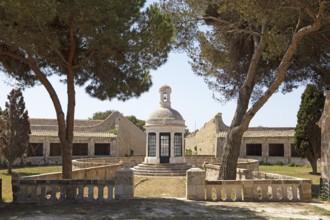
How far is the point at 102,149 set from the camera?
4266 centimetres

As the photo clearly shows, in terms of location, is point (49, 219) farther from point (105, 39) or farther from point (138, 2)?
point (138, 2)

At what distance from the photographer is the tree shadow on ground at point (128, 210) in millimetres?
9992

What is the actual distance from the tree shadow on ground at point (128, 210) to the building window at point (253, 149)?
3189cm

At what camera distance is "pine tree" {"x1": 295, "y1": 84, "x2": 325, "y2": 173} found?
3091cm

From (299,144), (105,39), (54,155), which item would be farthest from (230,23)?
(54,155)

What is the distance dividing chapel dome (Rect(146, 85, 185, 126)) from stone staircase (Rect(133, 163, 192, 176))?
3.18 metres

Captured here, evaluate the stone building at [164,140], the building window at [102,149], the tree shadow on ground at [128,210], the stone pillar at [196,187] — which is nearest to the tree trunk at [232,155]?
the stone pillar at [196,187]

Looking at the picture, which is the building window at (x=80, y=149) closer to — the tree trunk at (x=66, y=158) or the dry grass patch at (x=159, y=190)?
the dry grass patch at (x=159, y=190)

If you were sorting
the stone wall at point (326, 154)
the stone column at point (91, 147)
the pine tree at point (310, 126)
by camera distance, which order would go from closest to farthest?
the stone wall at point (326, 154), the pine tree at point (310, 126), the stone column at point (91, 147)

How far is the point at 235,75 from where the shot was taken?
1830 cm

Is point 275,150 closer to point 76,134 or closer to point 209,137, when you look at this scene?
point 209,137

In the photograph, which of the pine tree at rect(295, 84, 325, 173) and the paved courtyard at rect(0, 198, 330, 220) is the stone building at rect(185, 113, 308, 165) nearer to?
the pine tree at rect(295, 84, 325, 173)

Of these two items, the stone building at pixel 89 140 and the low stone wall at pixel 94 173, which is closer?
the low stone wall at pixel 94 173

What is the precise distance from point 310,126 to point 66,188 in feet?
80.3
